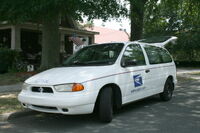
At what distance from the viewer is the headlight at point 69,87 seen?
5328mm

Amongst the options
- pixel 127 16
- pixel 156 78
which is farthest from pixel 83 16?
pixel 156 78

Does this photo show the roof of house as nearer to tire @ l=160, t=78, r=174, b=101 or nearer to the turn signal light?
tire @ l=160, t=78, r=174, b=101

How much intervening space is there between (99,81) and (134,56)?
1.71m

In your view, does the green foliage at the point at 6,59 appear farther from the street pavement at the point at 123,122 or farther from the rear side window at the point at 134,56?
the rear side window at the point at 134,56

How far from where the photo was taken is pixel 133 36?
15594 mm

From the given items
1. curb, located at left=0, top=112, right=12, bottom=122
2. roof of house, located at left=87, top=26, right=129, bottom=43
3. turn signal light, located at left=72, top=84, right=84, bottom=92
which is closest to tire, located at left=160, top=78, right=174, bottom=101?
turn signal light, located at left=72, top=84, right=84, bottom=92

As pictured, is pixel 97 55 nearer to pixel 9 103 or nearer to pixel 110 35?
pixel 9 103

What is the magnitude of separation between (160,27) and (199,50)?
4.89 m

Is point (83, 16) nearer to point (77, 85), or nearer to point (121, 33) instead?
point (77, 85)

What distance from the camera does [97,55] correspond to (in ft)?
22.5

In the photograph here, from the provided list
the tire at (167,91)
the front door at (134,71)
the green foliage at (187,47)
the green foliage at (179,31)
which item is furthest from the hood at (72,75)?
the green foliage at (187,47)

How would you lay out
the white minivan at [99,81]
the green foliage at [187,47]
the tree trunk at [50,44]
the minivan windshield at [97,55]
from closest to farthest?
the white minivan at [99,81] → the minivan windshield at [97,55] → the tree trunk at [50,44] → the green foliage at [187,47]

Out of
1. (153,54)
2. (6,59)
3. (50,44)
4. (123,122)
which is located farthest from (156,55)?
(6,59)

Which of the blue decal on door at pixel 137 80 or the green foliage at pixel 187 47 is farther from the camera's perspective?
the green foliage at pixel 187 47
